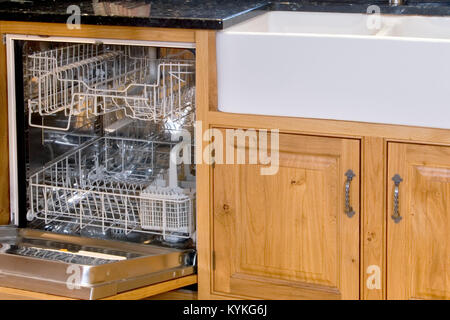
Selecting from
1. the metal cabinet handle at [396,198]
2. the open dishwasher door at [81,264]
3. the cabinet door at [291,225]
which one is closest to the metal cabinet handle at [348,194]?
the cabinet door at [291,225]

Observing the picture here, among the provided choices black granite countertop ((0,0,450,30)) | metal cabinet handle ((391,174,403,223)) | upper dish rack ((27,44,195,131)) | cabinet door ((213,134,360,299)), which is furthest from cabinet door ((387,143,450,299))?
upper dish rack ((27,44,195,131))

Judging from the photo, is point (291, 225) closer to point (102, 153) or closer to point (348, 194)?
point (348, 194)

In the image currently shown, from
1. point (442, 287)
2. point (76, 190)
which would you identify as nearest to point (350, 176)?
point (442, 287)

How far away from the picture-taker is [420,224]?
2373 millimetres

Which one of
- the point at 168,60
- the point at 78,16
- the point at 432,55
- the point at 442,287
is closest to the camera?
the point at 432,55

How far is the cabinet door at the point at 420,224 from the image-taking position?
92.0 inches

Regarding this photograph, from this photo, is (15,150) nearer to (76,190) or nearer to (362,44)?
(76,190)

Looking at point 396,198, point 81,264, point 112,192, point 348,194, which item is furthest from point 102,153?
point 396,198

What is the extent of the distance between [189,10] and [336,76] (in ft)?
1.79

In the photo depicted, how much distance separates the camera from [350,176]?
2412mm

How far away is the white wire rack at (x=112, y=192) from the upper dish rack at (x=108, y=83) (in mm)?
149
